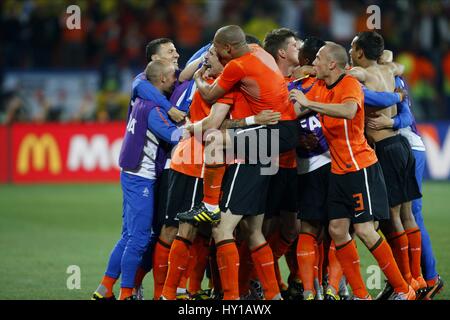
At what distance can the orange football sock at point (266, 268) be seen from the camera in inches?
276

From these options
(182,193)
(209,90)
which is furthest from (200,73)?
(182,193)

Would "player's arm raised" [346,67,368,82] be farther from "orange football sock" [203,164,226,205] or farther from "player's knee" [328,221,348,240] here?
"orange football sock" [203,164,226,205]

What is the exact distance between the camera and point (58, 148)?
18.0 metres

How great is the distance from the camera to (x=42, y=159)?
1812cm

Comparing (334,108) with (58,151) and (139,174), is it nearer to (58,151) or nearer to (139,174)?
(139,174)

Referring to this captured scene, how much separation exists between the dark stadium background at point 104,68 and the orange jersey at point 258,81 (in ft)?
27.2

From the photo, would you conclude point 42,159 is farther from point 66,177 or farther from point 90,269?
point 90,269

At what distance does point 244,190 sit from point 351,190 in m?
0.87

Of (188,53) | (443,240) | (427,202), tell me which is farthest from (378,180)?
(188,53)

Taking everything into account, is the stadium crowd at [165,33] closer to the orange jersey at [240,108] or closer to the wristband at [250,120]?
the orange jersey at [240,108]

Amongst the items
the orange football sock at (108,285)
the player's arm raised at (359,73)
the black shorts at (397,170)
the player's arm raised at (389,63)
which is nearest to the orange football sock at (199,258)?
the orange football sock at (108,285)

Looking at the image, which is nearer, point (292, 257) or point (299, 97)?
point (299, 97)

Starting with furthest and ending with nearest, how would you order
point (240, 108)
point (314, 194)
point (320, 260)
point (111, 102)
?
1. point (111, 102)
2. point (320, 260)
3. point (314, 194)
4. point (240, 108)

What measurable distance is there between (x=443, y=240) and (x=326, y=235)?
3768 millimetres
